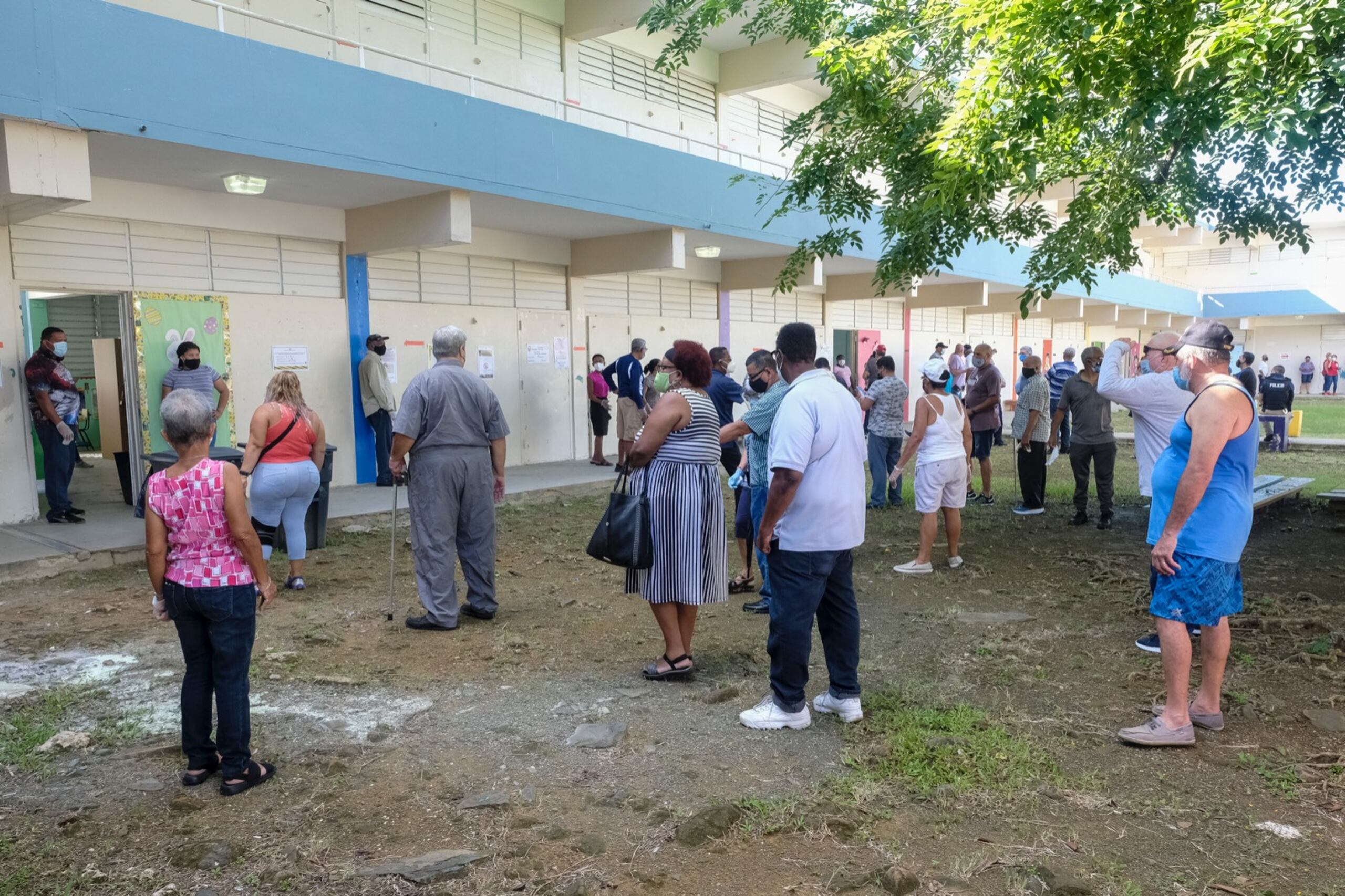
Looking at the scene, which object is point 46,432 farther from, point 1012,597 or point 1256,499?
point 1256,499

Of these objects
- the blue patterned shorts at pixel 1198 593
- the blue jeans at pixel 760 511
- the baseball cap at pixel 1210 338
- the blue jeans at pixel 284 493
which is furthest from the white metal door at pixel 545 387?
the blue patterned shorts at pixel 1198 593

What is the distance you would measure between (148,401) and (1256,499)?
1090cm

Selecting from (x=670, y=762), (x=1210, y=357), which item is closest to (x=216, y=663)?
(x=670, y=762)

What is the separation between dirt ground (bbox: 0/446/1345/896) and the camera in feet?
10.1

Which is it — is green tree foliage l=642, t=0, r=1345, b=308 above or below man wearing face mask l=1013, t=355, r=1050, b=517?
above

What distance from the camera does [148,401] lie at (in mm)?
9602

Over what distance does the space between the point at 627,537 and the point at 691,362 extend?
94cm

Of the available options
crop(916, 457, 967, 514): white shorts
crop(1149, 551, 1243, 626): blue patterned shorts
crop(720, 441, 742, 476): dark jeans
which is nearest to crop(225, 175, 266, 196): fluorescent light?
crop(720, 441, 742, 476): dark jeans

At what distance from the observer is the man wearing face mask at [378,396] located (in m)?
11.2

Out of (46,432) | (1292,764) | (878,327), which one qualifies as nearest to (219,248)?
(46,432)

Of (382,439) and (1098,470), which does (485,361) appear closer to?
(382,439)

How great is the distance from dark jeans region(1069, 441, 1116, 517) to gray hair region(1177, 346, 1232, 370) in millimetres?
5430

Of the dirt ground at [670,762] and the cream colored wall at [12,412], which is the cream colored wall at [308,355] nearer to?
the cream colored wall at [12,412]

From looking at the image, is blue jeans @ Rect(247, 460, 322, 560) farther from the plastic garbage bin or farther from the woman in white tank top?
the woman in white tank top
